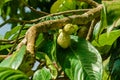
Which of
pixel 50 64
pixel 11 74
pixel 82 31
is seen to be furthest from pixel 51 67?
pixel 82 31

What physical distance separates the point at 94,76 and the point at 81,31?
24 centimetres

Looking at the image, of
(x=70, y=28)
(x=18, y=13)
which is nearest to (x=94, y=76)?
(x=70, y=28)

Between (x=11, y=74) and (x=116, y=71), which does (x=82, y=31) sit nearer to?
(x=116, y=71)

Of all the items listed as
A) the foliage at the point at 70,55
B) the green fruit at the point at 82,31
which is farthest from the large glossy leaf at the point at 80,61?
the green fruit at the point at 82,31

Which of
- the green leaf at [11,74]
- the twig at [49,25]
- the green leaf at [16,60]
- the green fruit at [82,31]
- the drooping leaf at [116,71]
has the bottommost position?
the drooping leaf at [116,71]

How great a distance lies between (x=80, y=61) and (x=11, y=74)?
197 mm

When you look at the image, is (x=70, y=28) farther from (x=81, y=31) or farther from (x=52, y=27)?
(x=81, y=31)

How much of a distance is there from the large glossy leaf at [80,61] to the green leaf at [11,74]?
0.13m

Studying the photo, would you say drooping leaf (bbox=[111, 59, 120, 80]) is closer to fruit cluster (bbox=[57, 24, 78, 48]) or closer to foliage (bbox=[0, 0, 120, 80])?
foliage (bbox=[0, 0, 120, 80])

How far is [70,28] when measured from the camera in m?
0.86

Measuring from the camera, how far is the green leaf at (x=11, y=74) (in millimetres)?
714

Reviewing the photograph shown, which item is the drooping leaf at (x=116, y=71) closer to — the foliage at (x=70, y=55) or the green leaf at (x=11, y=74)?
the foliage at (x=70, y=55)

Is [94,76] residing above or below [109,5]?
below

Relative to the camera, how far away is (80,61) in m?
0.86
